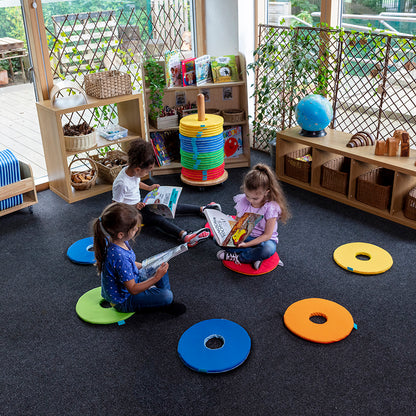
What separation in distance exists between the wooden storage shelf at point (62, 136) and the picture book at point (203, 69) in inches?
23.7

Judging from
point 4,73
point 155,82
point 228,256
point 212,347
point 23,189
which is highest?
point 4,73

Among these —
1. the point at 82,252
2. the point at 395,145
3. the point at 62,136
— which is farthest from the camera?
the point at 62,136

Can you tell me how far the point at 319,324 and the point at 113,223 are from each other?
1242 millimetres

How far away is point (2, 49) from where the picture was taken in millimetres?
4242


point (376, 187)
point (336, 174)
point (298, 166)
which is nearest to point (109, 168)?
point (298, 166)

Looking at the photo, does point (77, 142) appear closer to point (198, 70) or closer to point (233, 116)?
point (198, 70)

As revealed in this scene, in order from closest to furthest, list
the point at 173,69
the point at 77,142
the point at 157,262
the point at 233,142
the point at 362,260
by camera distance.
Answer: the point at 157,262 → the point at 362,260 → the point at 77,142 → the point at 173,69 → the point at 233,142

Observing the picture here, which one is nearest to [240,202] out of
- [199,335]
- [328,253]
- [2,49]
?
[328,253]

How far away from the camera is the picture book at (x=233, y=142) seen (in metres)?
4.84

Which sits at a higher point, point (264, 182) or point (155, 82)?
point (155, 82)

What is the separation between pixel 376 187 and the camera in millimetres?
3861

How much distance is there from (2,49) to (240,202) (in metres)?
2.54

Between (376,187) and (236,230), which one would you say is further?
(376,187)

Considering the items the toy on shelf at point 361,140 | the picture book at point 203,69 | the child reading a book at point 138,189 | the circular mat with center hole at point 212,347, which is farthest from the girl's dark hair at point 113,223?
the picture book at point 203,69
